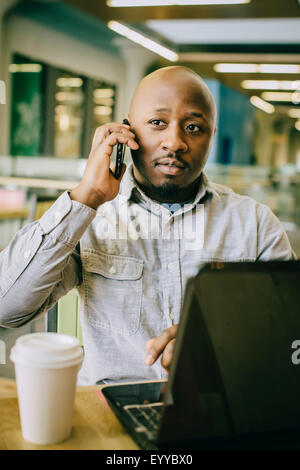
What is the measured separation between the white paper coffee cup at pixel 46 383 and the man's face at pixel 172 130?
634 mm

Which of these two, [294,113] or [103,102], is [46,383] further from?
[294,113]

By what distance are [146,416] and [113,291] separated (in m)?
0.50

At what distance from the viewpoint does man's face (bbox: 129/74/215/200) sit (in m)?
1.21

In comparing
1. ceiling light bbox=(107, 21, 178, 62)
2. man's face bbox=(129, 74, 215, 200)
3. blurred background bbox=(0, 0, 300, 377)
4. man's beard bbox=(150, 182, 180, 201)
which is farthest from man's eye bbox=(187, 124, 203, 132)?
ceiling light bbox=(107, 21, 178, 62)

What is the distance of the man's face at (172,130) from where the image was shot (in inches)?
47.7

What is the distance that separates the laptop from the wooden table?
0.11ft

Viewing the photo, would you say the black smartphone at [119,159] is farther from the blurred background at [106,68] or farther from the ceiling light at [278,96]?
the ceiling light at [278,96]

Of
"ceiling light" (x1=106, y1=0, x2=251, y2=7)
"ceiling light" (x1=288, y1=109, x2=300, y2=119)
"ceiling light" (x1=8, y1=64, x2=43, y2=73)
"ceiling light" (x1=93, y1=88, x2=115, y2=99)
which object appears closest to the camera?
"ceiling light" (x1=106, y1=0, x2=251, y2=7)

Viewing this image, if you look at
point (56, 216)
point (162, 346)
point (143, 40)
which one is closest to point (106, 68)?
point (143, 40)

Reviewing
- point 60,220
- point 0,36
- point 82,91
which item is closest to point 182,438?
point 60,220

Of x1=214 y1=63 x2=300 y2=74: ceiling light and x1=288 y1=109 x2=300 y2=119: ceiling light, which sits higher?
x1=214 y1=63 x2=300 y2=74: ceiling light

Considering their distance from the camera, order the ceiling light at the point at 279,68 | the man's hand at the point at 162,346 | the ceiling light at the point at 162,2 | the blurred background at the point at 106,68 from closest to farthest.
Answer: the man's hand at the point at 162,346, the ceiling light at the point at 162,2, the blurred background at the point at 106,68, the ceiling light at the point at 279,68

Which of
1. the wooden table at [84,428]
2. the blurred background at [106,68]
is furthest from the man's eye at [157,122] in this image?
the blurred background at [106,68]

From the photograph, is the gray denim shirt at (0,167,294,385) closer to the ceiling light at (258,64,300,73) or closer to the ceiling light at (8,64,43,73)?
the ceiling light at (8,64,43,73)
